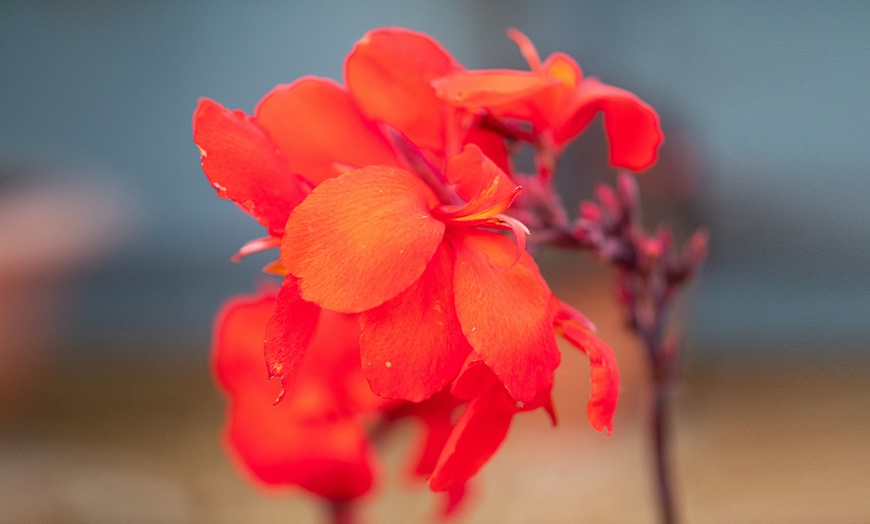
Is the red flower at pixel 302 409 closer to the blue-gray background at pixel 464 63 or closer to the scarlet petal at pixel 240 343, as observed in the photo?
the scarlet petal at pixel 240 343

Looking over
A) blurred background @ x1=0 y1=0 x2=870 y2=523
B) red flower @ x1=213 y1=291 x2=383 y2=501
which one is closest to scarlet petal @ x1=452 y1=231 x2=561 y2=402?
red flower @ x1=213 y1=291 x2=383 y2=501

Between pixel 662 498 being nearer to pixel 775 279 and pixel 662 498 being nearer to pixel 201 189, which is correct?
pixel 775 279

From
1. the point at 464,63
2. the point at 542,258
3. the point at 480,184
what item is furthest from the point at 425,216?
the point at 464,63

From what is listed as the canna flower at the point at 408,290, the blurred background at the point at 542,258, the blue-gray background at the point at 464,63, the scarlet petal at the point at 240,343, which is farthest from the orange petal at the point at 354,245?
the blue-gray background at the point at 464,63

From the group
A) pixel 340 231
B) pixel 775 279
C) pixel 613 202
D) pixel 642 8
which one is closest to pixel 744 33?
pixel 642 8

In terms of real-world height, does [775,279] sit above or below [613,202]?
below

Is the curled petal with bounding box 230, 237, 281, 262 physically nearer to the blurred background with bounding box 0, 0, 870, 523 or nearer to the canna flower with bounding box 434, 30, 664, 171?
the canna flower with bounding box 434, 30, 664, 171
